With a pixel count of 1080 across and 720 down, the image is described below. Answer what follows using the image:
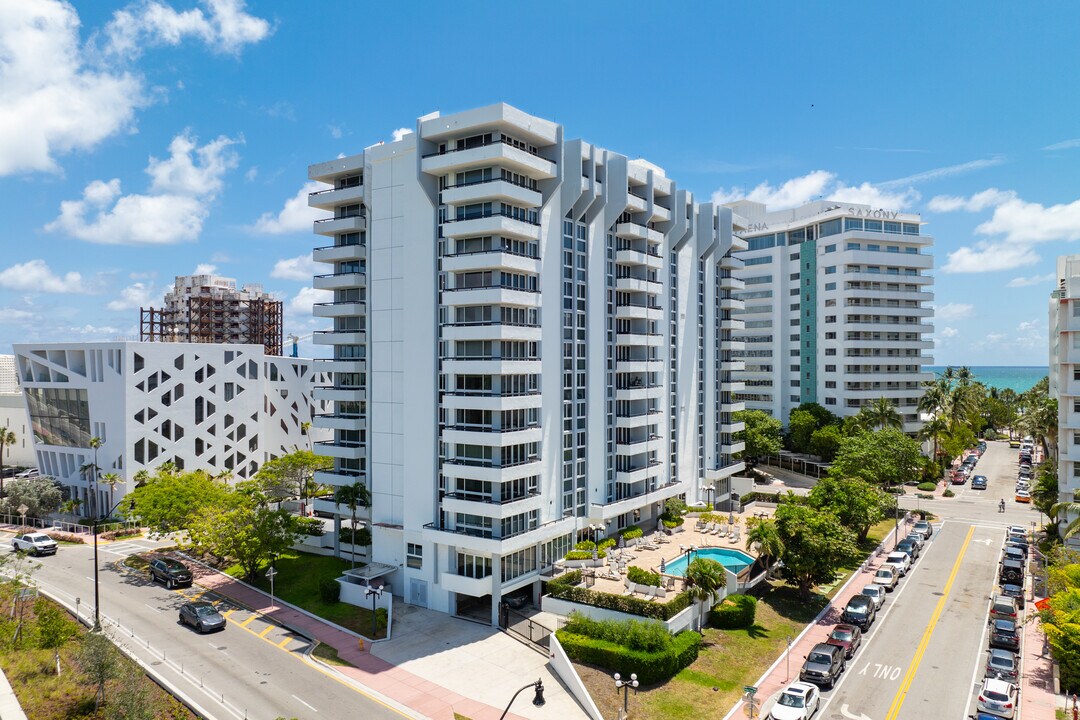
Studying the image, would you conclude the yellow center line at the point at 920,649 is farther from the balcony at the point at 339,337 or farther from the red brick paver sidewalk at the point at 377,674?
the balcony at the point at 339,337

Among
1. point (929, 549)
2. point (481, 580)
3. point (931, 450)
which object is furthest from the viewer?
point (931, 450)

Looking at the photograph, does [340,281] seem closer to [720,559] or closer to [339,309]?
[339,309]

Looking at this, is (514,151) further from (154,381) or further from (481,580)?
(154,381)

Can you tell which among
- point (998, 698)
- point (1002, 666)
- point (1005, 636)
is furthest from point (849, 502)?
point (998, 698)

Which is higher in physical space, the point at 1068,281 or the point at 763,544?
the point at 1068,281

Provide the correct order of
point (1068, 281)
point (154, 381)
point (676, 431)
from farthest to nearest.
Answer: point (154, 381) < point (676, 431) < point (1068, 281)

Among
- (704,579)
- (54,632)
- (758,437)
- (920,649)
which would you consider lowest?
(920,649)

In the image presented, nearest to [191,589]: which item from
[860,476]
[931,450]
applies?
[860,476]
